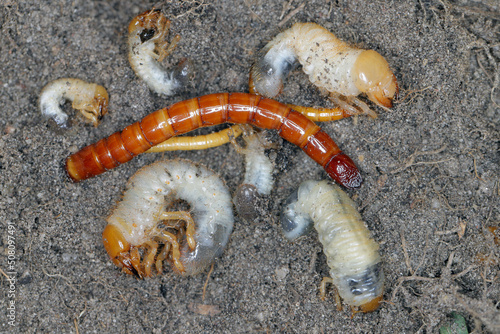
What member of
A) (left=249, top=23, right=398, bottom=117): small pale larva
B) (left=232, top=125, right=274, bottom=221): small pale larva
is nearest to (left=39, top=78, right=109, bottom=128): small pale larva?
(left=232, top=125, right=274, bottom=221): small pale larva

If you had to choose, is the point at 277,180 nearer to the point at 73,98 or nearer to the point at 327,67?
the point at 327,67

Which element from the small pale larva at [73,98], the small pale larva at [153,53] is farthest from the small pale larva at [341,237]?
the small pale larva at [73,98]

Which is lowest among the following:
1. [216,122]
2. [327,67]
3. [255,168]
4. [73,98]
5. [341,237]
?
[341,237]

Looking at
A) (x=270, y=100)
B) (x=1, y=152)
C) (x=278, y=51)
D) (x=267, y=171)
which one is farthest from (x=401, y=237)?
(x=1, y=152)

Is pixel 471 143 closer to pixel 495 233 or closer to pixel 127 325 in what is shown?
pixel 495 233

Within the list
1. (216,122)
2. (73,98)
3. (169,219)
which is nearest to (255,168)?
(216,122)

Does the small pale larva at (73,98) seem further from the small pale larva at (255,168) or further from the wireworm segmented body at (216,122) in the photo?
the small pale larva at (255,168)
